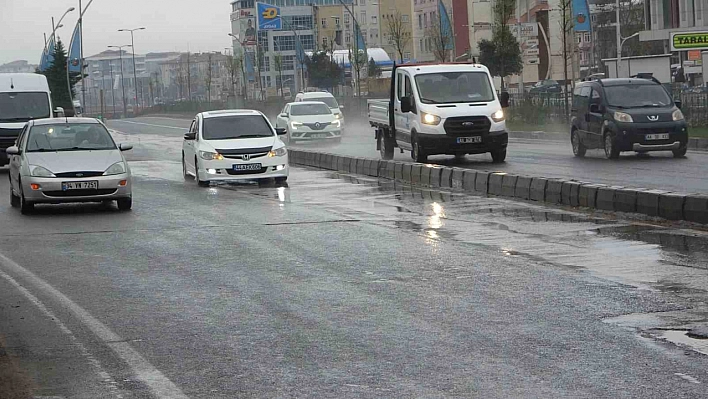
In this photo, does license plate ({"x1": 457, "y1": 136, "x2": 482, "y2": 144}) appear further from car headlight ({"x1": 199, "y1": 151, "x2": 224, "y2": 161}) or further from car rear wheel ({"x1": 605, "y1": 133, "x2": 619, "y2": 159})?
car headlight ({"x1": 199, "y1": 151, "x2": 224, "y2": 161})

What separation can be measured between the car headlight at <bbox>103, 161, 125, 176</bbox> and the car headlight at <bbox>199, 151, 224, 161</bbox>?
16.7 ft

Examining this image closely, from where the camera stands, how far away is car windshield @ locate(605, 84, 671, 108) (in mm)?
27750

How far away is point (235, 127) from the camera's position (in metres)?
25.5

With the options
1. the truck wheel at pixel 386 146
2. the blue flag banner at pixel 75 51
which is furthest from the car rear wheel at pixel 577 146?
the blue flag banner at pixel 75 51

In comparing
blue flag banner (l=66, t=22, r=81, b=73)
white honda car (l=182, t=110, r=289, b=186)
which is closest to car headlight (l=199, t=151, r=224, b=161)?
white honda car (l=182, t=110, r=289, b=186)

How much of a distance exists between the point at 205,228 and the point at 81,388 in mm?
9103

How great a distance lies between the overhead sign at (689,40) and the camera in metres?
44.9

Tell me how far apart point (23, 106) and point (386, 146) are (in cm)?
1011

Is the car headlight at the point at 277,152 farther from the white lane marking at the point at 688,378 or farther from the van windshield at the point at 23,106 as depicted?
the white lane marking at the point at 688,378

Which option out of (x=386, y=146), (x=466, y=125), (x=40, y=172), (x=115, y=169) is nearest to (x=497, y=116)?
(x=466, y=125)

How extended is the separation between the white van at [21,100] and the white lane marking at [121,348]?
2271 centimetres

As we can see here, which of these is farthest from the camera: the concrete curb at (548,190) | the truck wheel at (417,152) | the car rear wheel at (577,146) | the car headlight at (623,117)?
the car rear wheel at (577,146)

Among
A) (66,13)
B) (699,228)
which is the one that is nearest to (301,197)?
(699,228)

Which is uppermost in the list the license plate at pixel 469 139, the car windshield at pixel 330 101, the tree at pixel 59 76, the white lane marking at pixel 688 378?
the tree at pixel 59 76
